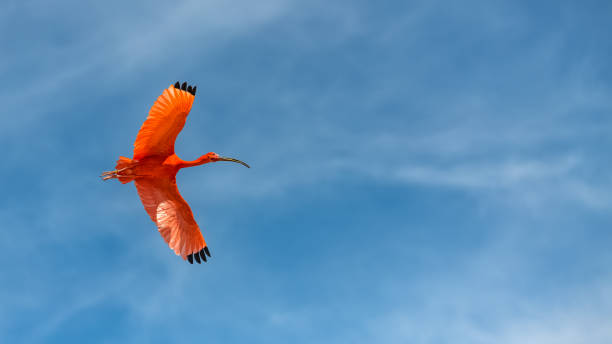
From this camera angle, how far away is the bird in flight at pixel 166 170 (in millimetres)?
20438

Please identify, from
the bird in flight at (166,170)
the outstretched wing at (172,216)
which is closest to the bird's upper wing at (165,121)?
the bird in flight at (166,170)

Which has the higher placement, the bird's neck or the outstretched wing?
the bird's neck

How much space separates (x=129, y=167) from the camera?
21.6 metres

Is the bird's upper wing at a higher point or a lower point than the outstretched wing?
higher

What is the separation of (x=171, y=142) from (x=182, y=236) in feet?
13.6

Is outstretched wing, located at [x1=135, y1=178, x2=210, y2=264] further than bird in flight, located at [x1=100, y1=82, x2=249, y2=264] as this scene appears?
Yes

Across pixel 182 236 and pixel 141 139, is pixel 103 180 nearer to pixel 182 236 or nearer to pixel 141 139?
pixel 141 139

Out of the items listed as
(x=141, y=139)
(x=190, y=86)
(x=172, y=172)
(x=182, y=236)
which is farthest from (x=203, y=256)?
(x=190, y=86)

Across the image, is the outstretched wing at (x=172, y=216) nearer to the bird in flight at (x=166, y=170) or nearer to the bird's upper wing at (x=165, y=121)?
the bird in flight at (x=166, y=170)

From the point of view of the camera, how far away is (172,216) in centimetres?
2302

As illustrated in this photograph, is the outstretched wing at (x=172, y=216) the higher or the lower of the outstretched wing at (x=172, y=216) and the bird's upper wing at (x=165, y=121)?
the lower

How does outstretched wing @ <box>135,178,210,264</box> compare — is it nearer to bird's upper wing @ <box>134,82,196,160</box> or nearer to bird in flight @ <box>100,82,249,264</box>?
bird in flight @ <box>100,82,249,264</box>

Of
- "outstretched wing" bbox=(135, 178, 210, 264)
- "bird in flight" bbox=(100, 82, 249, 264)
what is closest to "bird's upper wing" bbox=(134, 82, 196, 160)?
"bird in flight" bbox=(100, 82, 249, 264)

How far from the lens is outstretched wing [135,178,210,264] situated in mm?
22578
